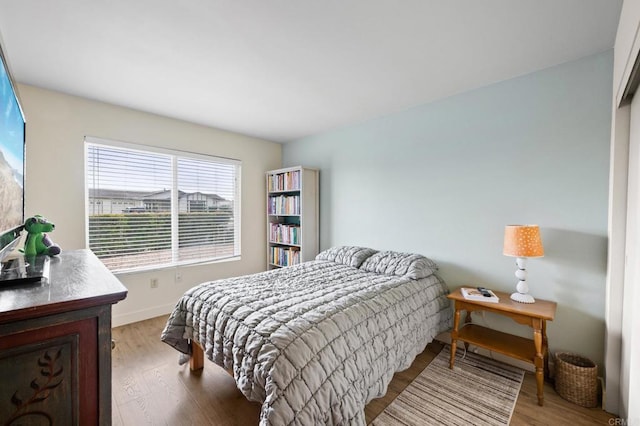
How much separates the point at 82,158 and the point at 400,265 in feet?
10.8

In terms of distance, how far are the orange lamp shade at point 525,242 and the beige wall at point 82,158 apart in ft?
10.5

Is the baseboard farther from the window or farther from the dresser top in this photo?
the dresser top

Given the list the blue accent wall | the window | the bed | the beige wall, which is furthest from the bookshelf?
the bed

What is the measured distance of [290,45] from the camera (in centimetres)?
181

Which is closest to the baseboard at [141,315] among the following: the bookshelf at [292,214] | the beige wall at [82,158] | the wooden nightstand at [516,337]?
the beige wall at [82,158]

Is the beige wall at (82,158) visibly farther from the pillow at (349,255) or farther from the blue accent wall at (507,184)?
the blue accent wall at (507,184)

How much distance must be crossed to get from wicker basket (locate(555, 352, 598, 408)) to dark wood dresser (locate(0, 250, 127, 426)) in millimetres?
2561

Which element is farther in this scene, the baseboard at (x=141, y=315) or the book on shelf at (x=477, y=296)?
the baseboard at (x=141, y=315)

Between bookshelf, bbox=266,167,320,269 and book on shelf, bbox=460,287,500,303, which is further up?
bookshelf, bbox=266,167,320,269

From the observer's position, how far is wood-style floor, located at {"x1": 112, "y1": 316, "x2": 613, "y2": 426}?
1638 mm

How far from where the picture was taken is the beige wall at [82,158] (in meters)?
2.43

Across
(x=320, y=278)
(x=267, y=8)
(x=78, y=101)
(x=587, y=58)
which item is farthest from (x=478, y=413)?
(x=78, y=101)

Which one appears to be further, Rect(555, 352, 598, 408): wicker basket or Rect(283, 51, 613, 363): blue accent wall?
Rect(283, 51, 613, 363): blue accent wall

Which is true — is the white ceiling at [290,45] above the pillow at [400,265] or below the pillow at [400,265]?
above
